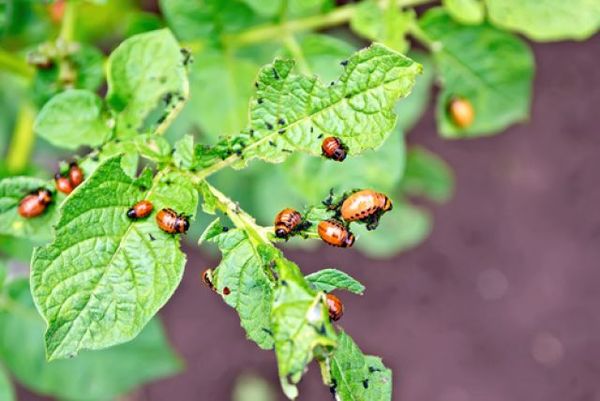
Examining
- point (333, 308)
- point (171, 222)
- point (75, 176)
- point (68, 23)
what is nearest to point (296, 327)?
point (333, 308)

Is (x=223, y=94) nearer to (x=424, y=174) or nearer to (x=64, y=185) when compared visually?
(x=64, y=185)

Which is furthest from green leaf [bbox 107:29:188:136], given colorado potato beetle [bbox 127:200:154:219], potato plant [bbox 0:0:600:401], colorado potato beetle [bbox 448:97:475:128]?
colorado potato beetle [bbox 448:97:475:128]

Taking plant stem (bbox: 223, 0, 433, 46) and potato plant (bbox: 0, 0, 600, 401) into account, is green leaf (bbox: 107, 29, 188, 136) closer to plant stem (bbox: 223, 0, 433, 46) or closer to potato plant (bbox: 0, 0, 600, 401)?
potato plant (bbox: 0, 0, 600, 401)

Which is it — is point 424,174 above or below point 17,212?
below

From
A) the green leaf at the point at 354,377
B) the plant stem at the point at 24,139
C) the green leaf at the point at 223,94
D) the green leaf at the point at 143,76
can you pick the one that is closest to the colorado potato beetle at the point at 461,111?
the green leaf at the point at 223,94

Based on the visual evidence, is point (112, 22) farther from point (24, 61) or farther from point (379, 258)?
point (379, 258)

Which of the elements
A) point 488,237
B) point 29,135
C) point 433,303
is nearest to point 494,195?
point 488,237

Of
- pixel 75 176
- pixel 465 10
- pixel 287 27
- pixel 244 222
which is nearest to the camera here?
pixel 244 222

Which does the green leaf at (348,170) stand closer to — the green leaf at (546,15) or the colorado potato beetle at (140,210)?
the green leaf at (546,15)
